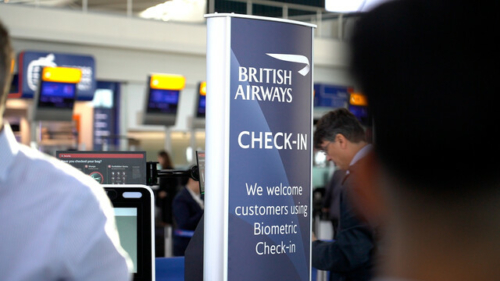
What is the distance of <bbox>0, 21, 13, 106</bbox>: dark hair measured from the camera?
781 mm

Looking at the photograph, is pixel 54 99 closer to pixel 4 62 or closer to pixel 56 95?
pixel 56 95

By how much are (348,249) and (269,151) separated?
0.81m

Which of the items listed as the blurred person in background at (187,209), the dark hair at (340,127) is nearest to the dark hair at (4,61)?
the dark hair at (340,127)

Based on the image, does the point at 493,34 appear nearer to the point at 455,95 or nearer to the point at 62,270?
the point at 455,95

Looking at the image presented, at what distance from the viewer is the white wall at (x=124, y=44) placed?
1151cm

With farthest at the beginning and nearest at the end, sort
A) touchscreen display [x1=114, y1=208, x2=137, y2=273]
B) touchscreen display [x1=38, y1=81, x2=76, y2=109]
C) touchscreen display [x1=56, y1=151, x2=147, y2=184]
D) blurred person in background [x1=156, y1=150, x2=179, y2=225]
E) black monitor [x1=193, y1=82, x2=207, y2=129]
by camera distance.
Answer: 1. black monitor [x1=193, y1=82, x2=207, y2=129]
2. touchscreen display [x1=38, y1=81, x2=76, y2=109]
3. blurred person in background [x1=156, y1=150, x2=179, y2=225]
4. touchscreen display [x1=56, y1=151, x2=147, y2=184]
5. touchscreen display [x1=114, y1=208, x2=137, y2=273]

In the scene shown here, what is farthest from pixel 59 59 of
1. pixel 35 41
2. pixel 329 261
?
pixel 329 261

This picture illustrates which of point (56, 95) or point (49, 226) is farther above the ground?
point (56, 95)

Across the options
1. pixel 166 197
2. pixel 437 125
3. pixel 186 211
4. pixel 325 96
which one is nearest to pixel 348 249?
pixel 437 125

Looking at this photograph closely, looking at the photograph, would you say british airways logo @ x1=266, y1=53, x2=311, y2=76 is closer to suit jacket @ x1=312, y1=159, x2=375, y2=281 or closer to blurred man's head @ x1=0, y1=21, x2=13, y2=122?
suit jacket @ x1=312, y1=159, x2=375, y2=281

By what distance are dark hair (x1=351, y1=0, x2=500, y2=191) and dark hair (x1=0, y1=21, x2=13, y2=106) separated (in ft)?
1.43

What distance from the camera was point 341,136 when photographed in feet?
10.9

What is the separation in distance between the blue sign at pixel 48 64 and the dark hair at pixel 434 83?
1068 cm

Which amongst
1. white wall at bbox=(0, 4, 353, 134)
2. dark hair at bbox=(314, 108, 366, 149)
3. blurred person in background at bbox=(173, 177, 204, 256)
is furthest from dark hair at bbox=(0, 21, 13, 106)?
white wall at bbox=(0, 4, 353, 134)
